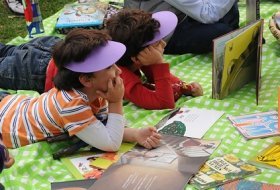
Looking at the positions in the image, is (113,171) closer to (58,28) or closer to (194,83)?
(194,83)

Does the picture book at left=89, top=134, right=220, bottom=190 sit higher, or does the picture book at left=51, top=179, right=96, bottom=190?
the picture book at left=89, top=134, right=220, bottom=190

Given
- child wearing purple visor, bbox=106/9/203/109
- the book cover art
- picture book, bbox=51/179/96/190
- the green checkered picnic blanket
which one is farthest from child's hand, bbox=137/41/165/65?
the book cover art

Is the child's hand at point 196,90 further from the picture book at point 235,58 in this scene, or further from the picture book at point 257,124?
the picture book at point 257,124

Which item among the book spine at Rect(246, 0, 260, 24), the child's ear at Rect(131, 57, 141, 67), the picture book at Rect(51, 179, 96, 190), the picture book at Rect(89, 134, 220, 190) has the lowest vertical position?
the picture book at Rect(51, 179, 96, 190)

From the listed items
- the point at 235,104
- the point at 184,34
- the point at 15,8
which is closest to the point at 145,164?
the point at 235,104

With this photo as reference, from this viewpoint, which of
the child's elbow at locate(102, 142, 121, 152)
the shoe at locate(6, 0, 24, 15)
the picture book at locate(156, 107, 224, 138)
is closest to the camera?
the child's elbow at locate(102, 142, 121, 152)

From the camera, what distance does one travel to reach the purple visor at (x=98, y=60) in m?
1.64

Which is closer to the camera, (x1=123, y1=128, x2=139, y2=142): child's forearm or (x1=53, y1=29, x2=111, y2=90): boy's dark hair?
(x1=53, y1=29, x2=111, y2=90): boy's dark hair

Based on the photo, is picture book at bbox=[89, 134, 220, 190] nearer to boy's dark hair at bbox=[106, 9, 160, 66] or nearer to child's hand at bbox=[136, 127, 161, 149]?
child's hand at bbox=[136, 127, 161, 149]

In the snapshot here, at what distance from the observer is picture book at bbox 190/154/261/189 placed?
1552 mm

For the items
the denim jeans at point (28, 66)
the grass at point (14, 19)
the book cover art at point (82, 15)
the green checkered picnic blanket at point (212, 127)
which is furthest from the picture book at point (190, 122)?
the grass at point (14, 19)

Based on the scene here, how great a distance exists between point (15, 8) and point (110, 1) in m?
1.03

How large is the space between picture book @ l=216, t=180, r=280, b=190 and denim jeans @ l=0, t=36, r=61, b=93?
3.33 feet

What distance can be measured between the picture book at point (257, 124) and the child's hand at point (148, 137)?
1.01ft
